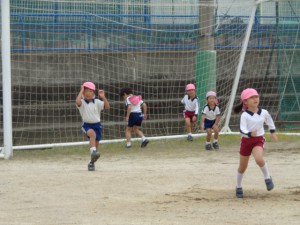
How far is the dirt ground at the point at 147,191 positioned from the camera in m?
8.05

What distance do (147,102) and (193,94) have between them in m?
1.61

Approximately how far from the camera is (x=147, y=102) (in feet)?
59.7

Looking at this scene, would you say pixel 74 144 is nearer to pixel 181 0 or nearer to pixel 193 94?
pixel 193 94

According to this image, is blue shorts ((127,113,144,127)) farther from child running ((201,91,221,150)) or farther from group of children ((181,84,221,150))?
child running ((201,91,221,150))

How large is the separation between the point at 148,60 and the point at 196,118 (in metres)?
2.14

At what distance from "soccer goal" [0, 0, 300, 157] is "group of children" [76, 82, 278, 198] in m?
0.87

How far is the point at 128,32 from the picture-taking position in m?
19.1

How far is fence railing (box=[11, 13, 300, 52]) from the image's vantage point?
17656 mm

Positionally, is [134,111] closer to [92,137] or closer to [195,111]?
[195,111]

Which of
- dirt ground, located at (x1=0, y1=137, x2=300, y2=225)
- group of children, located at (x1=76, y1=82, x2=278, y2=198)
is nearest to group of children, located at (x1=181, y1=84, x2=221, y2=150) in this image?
group of children, located at (x1=76, y1=82, x2=278, y2=198)

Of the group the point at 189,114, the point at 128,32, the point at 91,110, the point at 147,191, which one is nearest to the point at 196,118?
the point at 189,114

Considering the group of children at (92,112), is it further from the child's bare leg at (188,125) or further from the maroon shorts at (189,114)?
the maroon shorts at (189,114)

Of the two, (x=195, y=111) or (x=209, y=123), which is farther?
(x=195, y=111)

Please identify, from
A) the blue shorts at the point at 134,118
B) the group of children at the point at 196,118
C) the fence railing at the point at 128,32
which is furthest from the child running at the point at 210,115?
the fence railing at the point at 128,32
